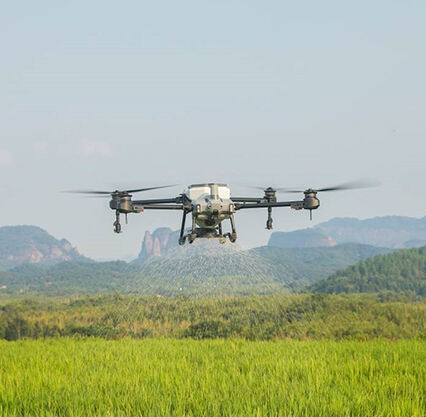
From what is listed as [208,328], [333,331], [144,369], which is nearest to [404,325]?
[333,331]

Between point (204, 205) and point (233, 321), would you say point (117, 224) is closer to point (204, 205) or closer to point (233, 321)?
point (204, 205)

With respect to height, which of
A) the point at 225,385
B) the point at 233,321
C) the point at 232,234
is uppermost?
the point at 232,234

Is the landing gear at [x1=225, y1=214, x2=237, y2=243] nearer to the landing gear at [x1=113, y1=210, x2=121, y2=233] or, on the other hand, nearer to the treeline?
the landing gear at [x1=113, y1=210, x2=121, y2=233]

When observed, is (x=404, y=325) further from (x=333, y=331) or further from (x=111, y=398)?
(x=111, y=398)

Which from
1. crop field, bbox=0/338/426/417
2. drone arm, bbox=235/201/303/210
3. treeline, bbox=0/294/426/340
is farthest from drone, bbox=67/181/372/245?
treeline, bbox=0/294/426/340

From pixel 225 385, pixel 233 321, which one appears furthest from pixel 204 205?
pixel 233 321

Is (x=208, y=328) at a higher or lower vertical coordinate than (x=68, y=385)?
lower

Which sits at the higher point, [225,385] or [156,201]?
[156,201]
